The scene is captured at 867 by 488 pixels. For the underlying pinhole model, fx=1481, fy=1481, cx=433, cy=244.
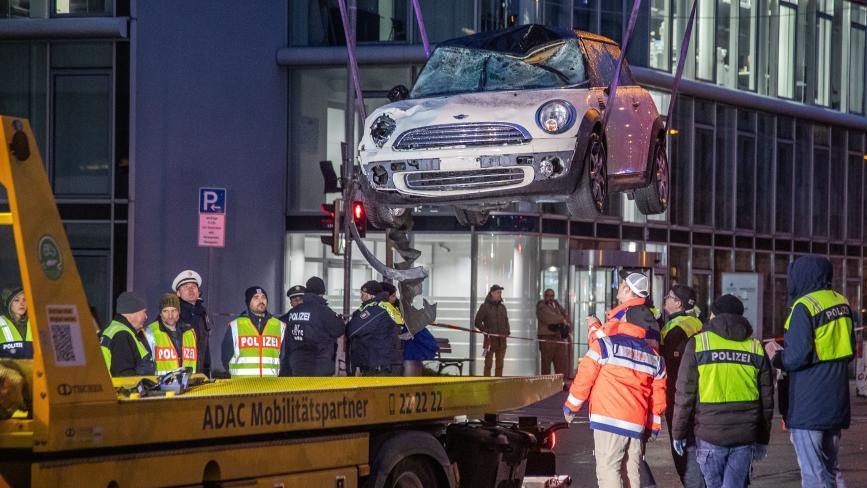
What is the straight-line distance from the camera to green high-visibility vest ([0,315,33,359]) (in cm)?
775

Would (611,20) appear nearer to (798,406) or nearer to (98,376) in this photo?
(798,406)

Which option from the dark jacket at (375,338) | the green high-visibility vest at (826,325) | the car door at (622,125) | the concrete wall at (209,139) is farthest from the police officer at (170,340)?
the concrete wall at (209,139)

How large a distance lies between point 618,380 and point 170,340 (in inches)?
151

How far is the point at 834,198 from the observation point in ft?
130

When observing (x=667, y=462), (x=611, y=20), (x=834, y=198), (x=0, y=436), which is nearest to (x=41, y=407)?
(x=0, y=436)

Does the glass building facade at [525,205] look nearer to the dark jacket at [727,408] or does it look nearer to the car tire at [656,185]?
the car tire at [656,185]

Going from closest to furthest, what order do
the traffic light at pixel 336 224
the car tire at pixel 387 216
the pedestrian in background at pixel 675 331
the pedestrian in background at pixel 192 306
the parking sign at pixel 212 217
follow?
the pedestrian in background at pixel 675 331 → the car tire at pixel 387 216 → the pedestrian in background at pixel 192 306 → the parking sign at pixel 212 217 → the traffic light at pixel 336 224

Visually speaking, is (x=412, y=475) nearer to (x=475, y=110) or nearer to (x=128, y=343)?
(x=128, y=343)

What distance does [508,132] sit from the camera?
1195 cm

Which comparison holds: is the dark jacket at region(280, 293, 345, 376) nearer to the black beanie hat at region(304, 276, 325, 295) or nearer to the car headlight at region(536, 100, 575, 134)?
the black beanie hat at region(304, 276, 325, 295)

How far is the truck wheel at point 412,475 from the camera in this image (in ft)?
29.5

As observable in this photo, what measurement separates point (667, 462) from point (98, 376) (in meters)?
9.30

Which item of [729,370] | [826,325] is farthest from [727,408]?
[826,325]

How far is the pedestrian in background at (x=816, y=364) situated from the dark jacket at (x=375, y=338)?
18.0ft
